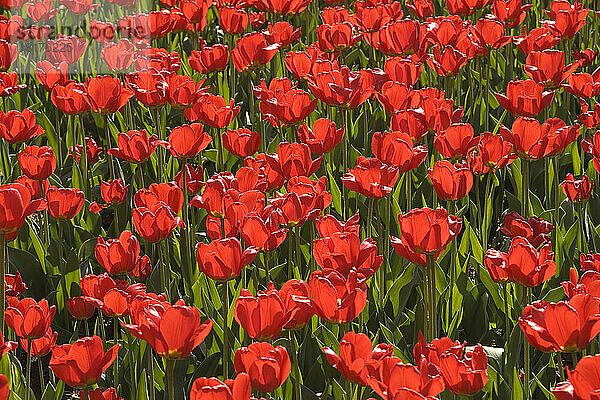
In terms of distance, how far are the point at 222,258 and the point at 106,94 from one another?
1336mm

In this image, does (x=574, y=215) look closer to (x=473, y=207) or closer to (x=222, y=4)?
(x=473, y=207)

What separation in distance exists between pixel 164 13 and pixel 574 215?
2075 mm

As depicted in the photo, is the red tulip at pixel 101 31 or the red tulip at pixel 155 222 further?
the red tulip at pixel 101 31

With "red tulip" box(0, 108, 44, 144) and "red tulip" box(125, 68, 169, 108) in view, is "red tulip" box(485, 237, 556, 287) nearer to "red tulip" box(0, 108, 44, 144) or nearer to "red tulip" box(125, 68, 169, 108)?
"red tulip" box(125, 68, 169, 108)

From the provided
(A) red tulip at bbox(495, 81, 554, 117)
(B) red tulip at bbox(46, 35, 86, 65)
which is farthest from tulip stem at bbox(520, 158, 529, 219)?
(B) red tulip at bbox(46, 35, 86, 65)

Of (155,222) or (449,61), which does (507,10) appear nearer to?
(449,61)

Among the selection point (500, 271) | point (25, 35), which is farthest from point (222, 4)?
point (500, 271)

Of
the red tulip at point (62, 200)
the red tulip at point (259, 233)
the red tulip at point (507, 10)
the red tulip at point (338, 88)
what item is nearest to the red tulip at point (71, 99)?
the red tulip at point (62, 200)

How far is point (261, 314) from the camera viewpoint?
160cm

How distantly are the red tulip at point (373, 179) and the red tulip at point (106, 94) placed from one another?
1.01 m

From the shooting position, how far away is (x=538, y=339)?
1523 mm

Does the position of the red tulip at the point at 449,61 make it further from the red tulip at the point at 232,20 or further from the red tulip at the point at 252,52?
the red tulip at the point at 232,20

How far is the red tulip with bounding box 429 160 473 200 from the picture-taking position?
2270 millimetres

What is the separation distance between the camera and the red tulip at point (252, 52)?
3512 millimetres
